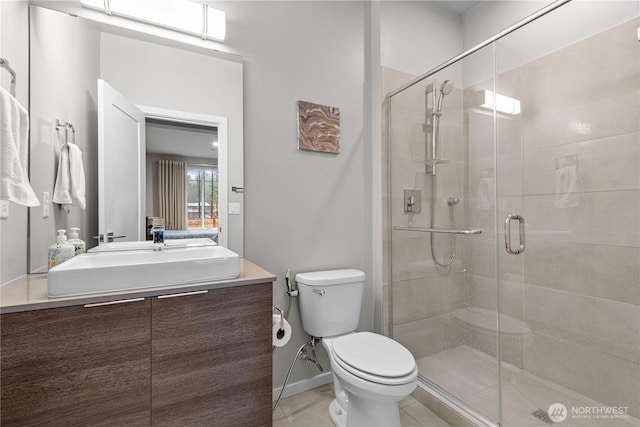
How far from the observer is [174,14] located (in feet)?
5.11

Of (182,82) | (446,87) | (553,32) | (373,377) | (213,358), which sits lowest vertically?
(373,377)

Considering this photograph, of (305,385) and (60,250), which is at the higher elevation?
(60,250)

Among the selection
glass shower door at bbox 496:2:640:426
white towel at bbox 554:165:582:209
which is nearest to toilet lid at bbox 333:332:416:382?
glass shower door at bbox 496:2:640:426

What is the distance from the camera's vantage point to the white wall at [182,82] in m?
1.47

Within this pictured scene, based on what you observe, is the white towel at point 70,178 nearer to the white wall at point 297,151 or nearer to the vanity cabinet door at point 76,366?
the vanity cabinet door at point 76,366

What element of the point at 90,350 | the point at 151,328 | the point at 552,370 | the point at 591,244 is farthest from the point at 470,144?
the point at 90,350

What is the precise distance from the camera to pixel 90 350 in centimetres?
99

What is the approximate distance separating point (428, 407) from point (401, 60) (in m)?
2.27

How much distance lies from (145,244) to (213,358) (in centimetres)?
70

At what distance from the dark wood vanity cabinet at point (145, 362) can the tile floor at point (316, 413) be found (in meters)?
0.49

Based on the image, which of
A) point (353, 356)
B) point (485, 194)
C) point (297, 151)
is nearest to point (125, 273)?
point (353, 356)

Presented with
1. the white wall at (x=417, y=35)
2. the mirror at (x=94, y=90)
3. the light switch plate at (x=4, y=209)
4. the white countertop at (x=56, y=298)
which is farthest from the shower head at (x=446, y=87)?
the light switch plate at (x=4, y=209)

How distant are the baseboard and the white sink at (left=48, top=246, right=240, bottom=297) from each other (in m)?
1.05

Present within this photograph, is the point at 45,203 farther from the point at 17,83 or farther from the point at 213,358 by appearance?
the point at 213,358
